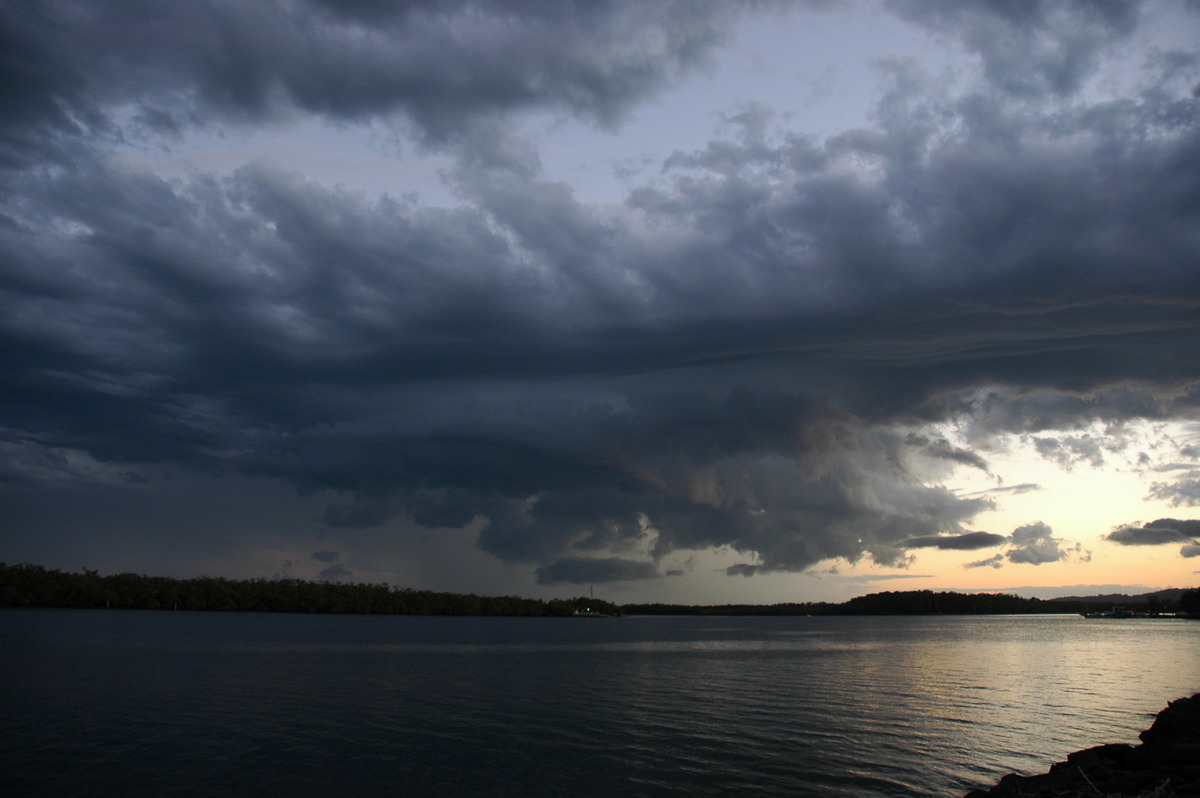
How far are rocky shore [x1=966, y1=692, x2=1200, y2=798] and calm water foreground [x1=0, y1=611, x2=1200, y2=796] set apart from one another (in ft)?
14.3

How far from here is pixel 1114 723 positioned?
46.0 m

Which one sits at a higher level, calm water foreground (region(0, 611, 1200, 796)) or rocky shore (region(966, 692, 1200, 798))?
rocky shore (region(966, 692, 1200, 798))

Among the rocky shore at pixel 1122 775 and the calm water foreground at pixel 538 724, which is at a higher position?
the rocky shore at pixel 1122 775

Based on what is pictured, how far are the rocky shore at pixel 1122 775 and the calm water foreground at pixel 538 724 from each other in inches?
171

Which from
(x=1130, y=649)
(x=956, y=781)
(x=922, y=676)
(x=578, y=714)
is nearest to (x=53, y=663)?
(x=578, y=714)

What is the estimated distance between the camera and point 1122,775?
26141 millimetres

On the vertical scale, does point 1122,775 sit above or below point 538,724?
above

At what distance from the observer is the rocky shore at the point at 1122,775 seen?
22.5 meters

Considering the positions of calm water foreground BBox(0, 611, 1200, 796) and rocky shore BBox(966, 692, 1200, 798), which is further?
calm water foreground BBox(0, 611, 1200, 796)

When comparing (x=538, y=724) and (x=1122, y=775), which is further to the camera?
(x=538, y=724)

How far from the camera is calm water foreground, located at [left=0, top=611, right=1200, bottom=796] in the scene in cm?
3061

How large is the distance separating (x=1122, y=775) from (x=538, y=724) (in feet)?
95.5

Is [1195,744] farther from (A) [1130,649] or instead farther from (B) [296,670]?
(A) [1130,649]

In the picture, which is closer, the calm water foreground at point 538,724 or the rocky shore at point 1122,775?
the rocky shore at point 1122,775
